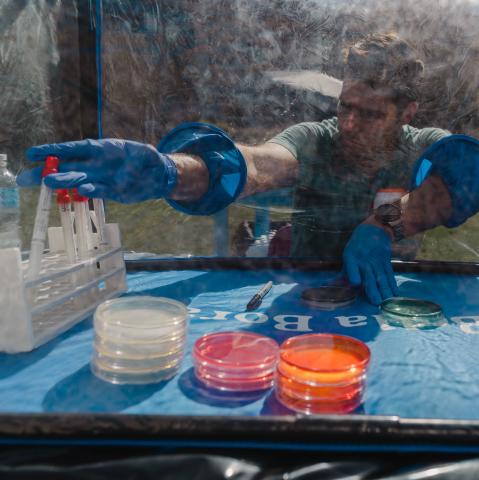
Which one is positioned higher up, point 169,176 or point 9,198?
A: point 169,176

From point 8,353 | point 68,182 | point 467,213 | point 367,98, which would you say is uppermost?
point 367,98

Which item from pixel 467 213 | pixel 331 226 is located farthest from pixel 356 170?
pixel 467 213

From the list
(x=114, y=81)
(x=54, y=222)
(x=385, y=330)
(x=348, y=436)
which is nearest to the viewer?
(x=348, y=436)

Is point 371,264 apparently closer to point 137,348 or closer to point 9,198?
point 137,348

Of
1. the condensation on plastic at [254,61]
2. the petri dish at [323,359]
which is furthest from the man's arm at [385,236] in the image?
the petri dish at [323,359]

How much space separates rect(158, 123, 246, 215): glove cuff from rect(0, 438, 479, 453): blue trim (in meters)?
0.70

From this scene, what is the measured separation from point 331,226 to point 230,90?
1.39 feet

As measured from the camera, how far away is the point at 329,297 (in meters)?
0.99

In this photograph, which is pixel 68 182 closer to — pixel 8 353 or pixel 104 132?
pixel 8 353

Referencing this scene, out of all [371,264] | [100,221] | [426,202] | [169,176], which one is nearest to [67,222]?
[100,221]

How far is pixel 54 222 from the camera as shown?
96 centimetres

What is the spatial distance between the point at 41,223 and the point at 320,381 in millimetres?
490

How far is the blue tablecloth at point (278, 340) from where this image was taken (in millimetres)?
605

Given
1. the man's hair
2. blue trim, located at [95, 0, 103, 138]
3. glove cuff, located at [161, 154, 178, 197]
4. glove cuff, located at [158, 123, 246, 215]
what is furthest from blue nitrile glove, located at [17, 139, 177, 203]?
the man's hair
